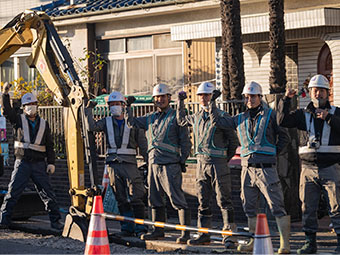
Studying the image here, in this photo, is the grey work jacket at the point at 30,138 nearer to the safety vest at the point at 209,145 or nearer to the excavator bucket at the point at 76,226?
the excavator bucket at the point at 76,226

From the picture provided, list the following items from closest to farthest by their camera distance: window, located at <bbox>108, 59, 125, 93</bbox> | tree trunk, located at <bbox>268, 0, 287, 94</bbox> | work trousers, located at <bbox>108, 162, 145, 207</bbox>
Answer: work trousers, located at <bbox>108, 162, 145, 207</bbox>, tree trunk, located at <bbox>268, 0, 287, 94</bbox>, window, located at <bbox>108, 59, 125, 93</bbox>

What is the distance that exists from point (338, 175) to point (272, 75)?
5638 millimetres

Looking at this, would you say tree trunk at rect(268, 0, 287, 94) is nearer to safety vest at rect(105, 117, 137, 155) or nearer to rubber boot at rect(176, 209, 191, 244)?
safety vest at rect(105, 117, 137, 155)

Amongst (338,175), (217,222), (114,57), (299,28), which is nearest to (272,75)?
(299,28)

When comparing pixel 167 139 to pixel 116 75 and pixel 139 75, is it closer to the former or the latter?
pixel 139 75

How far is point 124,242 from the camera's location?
42.3 feet

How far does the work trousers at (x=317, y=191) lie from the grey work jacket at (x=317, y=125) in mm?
104

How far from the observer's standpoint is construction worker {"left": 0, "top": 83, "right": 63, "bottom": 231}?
46.8ft

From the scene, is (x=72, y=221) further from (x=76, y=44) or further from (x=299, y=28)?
(x=76, y=44)

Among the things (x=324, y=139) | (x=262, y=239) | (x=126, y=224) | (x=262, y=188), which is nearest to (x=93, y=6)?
(x=126, y=224)

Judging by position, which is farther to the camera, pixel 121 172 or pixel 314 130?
pixel 121 172

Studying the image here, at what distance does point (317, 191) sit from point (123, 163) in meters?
3.25

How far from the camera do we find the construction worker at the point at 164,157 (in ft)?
41.8

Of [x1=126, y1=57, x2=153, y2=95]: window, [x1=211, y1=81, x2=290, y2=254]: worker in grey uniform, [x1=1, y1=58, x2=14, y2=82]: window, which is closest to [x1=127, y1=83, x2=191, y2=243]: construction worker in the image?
[x1=211, y1=81, x2=290, y2=254]: worker in grey uniform
